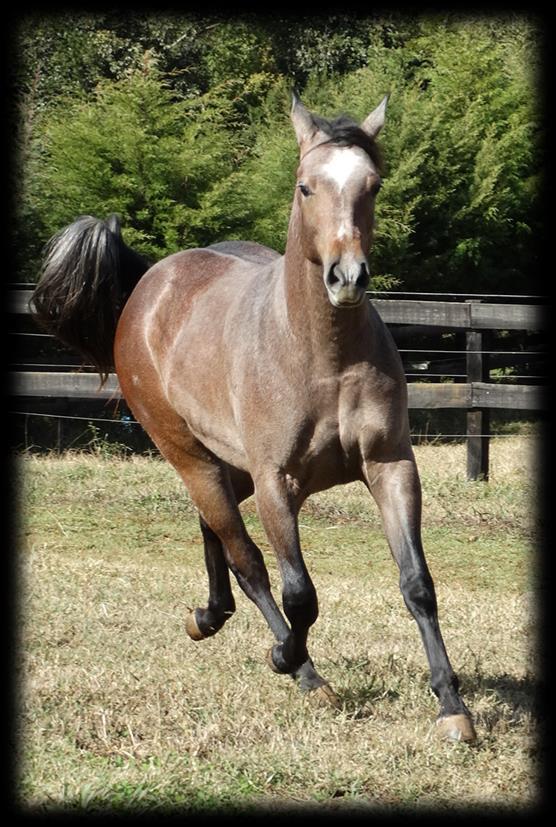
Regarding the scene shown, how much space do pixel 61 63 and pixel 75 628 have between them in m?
10.8

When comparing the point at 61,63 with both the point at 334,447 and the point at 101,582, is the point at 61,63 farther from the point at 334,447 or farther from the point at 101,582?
the point at 334,447

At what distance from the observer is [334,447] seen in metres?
4.59

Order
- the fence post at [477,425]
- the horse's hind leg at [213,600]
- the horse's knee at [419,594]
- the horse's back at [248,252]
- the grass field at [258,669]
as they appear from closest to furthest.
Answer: the grass field at [258,669], the horse's knee at [419,594], the horse's hind leg at [213,600], the horse's back at [248,252], the fence post at [477,425]

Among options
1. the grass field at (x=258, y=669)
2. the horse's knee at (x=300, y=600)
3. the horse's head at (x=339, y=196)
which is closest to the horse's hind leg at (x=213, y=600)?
the grass field at (x=258, y=669)

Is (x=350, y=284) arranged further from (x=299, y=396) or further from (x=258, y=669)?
(x=258, y=669)

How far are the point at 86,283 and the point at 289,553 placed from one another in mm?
2622

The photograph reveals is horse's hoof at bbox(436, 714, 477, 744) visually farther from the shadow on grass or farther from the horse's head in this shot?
A: the horse's head

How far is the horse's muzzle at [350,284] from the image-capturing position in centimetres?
397

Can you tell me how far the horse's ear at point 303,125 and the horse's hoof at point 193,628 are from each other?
2290mm

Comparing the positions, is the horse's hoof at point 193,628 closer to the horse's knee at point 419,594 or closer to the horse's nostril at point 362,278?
the horse's knee at point 419,594

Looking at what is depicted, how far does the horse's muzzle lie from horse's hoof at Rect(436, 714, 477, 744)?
145 cm

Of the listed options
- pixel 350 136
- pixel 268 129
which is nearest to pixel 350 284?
pixel 350 136

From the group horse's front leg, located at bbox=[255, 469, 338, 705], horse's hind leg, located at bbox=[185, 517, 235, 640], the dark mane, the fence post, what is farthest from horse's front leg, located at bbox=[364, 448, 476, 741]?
the fence post

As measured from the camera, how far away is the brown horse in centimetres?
430
